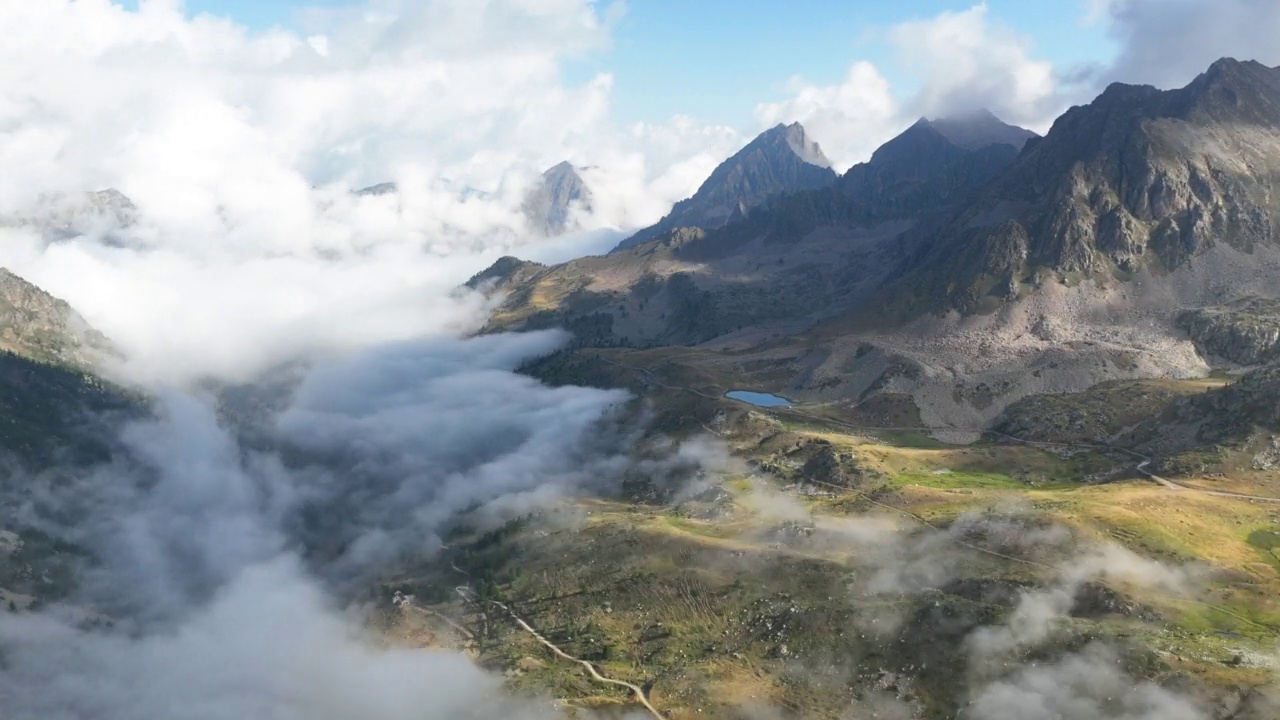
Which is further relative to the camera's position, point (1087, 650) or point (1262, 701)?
point (1087, 650)

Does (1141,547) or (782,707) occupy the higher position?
(1141,547)

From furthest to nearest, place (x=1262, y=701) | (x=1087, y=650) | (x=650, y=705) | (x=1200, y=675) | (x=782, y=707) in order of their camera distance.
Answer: (x=650, y=705) → (x=782, y=707) → (x=1087, y=650) → (x=1200, y=675) → (x=1262, y=701)

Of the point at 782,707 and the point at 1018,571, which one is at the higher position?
the point at 1018,571

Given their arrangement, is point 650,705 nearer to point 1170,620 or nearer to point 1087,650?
point 1087,650

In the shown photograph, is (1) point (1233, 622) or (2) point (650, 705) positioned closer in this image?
(1) point (1233, 622)

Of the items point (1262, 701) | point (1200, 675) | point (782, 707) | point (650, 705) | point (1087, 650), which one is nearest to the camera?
point (1262, 701)

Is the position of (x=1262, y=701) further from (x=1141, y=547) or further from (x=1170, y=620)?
(x=1141, y=547)

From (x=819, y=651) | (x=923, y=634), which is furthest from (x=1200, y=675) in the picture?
(x=819, y=651)

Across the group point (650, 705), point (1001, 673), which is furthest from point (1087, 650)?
point (650, 705)

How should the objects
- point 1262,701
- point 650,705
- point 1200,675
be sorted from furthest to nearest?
point 650,705, point 1200,675, point 1262,701
